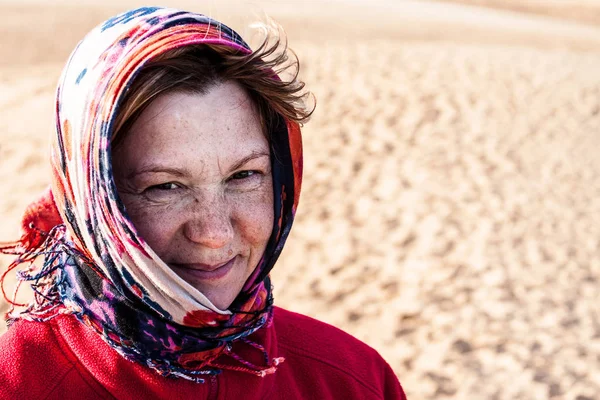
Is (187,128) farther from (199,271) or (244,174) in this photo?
(199,271)

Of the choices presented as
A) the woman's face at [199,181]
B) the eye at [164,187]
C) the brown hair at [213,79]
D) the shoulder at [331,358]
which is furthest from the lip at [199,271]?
the shoulder at [331,358]

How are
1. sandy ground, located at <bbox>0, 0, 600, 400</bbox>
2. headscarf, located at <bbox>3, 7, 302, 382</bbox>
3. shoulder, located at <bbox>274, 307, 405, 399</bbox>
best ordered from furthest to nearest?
1. sandy ground, located at <bbox>0, 0, 600, 400</bbox>
2. shoulder, located at <bbox>274, 307, 405, 399</bbox>
3. headscarf, located at <bbox>3, 7, 302, 382</bbox>

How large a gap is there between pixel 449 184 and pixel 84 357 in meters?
6.18

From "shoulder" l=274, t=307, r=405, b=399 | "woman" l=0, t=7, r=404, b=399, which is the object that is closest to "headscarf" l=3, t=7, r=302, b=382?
"woman" l=0, t=7, r=404, b=399

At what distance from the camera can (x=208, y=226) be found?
1458 mm

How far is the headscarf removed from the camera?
1.39 meters

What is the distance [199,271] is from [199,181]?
179 millimetres

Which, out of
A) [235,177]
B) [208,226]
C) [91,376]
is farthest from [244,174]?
[91,376]

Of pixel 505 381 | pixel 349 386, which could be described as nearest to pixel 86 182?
pixel 349 386

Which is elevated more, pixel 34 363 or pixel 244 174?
pixel 244 174

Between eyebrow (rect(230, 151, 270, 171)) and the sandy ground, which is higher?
the sandy ground

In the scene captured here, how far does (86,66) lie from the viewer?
1.45 meters

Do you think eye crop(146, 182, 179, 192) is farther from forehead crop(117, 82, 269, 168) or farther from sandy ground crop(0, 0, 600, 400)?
sandy ground crop(0, 0, 600, 400)

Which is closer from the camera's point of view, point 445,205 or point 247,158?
point 247,158
